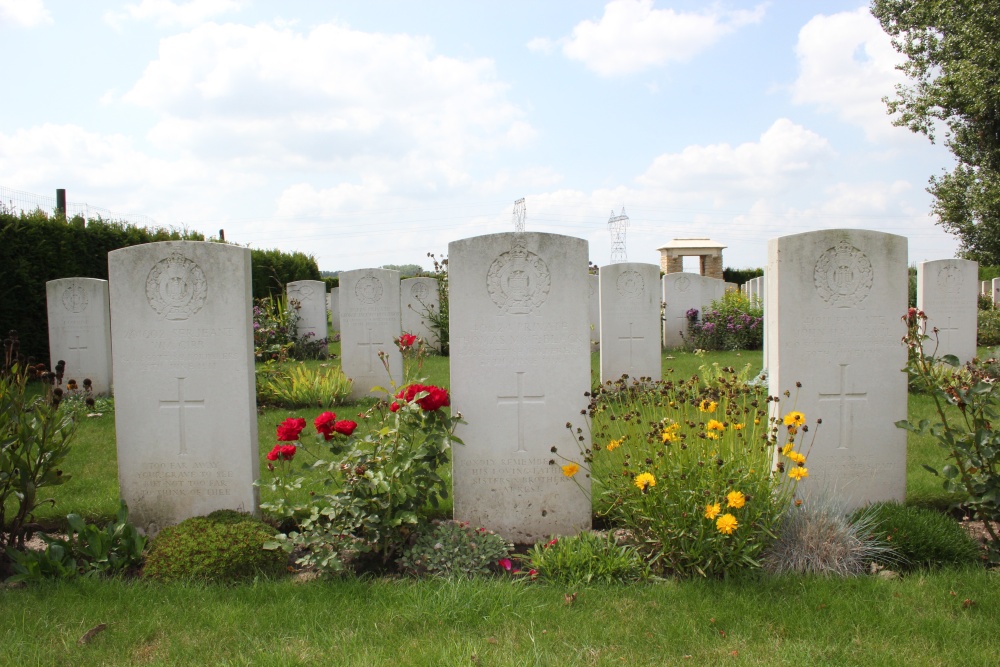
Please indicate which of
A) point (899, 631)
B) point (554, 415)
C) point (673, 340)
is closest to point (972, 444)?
point (899, 631)

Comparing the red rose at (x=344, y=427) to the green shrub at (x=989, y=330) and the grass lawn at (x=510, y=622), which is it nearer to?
the grass lawn at (x=510, y=622)

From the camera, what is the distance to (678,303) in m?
15.9

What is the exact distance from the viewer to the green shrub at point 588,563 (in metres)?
3.58

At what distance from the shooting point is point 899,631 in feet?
9.83

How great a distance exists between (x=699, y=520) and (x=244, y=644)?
2213mm

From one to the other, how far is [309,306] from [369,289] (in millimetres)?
6141

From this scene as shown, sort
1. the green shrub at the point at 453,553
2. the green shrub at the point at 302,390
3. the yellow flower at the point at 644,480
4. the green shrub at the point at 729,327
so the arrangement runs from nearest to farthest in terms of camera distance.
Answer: the yellow flower at the point at 644,480 → the green shrub at the point at 453,553 → the green shrub at the point at 302,390 → the green shrub at the point at 729,327

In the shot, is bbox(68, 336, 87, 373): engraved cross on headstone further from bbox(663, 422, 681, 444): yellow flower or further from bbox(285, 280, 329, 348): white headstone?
bbox(663, 422, 681, 444): yellow flower

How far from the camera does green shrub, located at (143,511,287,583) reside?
3615 mm

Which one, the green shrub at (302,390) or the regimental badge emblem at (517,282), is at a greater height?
the regimental badge emblem at (517,282)

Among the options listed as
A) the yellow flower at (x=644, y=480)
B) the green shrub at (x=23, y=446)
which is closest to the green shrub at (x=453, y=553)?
the yellow flower at (x=644, y=480)

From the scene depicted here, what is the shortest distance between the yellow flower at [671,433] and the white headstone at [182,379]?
2574 mm

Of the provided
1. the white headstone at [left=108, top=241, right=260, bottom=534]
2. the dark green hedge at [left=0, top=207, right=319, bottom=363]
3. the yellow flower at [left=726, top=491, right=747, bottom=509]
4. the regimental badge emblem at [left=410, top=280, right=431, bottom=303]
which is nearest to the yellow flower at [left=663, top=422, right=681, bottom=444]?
the yellow flower at [left=726, top=491, right=747, bottom=509]

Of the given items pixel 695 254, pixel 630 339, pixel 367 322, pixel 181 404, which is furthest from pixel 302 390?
pixel 695 254
